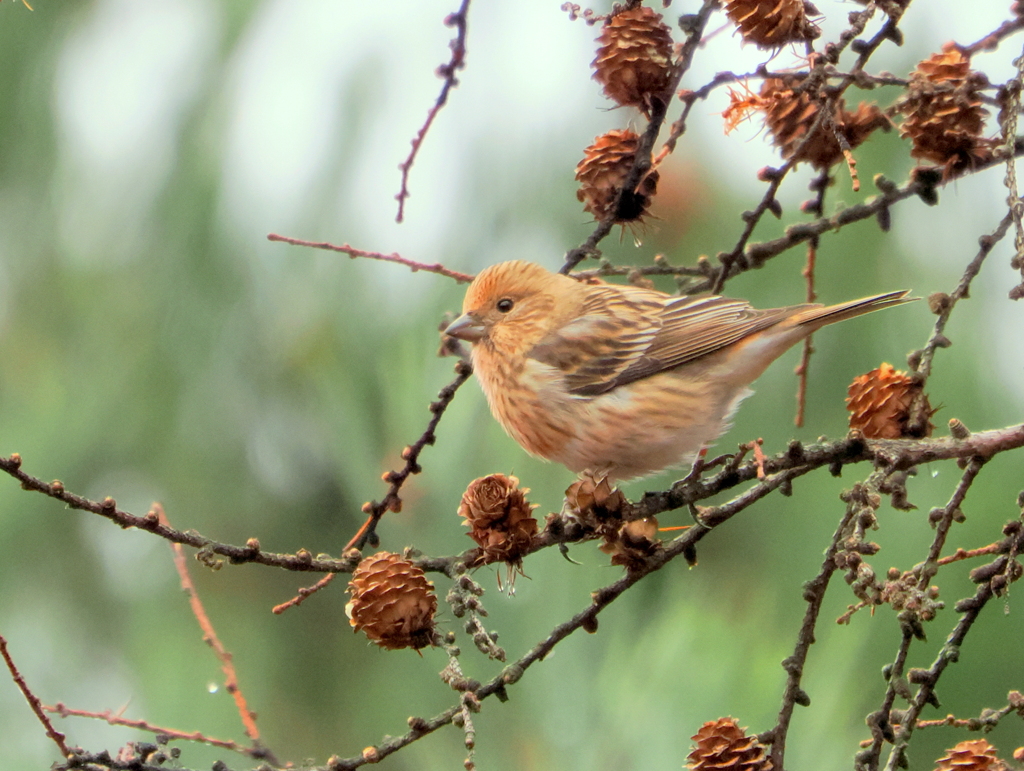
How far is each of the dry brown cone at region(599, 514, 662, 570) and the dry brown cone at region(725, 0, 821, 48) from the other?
2.00ft

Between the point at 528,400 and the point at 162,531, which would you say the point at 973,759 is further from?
the point at 528,400

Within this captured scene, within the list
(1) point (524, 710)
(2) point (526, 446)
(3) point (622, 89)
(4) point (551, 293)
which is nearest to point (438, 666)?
(1) point (524, 710)

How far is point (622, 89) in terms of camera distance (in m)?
1.40

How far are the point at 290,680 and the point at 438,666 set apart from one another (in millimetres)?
308

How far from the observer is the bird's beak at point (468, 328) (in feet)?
6.11

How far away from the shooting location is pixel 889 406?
1.21 m

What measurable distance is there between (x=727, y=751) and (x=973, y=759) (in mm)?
230

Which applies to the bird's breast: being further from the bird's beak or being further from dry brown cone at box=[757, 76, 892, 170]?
dry brown cone at box=[757, 76, 892, 170]

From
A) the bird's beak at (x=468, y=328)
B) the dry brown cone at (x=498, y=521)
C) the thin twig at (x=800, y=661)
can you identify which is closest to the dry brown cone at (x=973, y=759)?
the thin twig at (x=800, y=661)

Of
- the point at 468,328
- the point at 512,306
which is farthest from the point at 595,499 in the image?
the point at 512,306

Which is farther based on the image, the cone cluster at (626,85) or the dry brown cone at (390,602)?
the cone cluster at (626,85)

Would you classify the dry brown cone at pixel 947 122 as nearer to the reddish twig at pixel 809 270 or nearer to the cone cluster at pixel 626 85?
the reddish twig at pixel 809 270

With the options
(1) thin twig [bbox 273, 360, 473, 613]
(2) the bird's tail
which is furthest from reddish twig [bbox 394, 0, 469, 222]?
(2) the bird's tail

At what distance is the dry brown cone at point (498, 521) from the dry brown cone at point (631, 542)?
108mm
